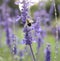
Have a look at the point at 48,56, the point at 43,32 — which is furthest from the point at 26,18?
the point at 43,32

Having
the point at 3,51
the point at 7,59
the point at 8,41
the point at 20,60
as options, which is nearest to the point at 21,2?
the point at 8,41

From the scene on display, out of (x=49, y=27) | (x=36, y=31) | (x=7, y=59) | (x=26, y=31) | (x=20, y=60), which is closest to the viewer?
(x=26, y=31)

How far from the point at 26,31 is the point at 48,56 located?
0.17m

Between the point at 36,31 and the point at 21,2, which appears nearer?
the point at 21,2

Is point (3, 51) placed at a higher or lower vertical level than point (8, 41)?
lower

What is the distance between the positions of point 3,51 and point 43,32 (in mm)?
292

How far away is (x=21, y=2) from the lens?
4.42 feet

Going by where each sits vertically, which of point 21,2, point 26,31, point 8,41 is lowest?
point 8,41

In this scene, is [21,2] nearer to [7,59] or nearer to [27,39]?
[27,39]

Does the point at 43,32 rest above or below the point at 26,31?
below

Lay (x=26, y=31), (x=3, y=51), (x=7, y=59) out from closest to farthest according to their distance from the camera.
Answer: (x=26, y=31), (x=7, y=59), (x=3, y=51)

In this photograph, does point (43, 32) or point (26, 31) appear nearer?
point (26, 31)

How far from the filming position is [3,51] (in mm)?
1966

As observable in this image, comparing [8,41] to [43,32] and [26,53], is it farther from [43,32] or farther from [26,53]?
[43,32]
